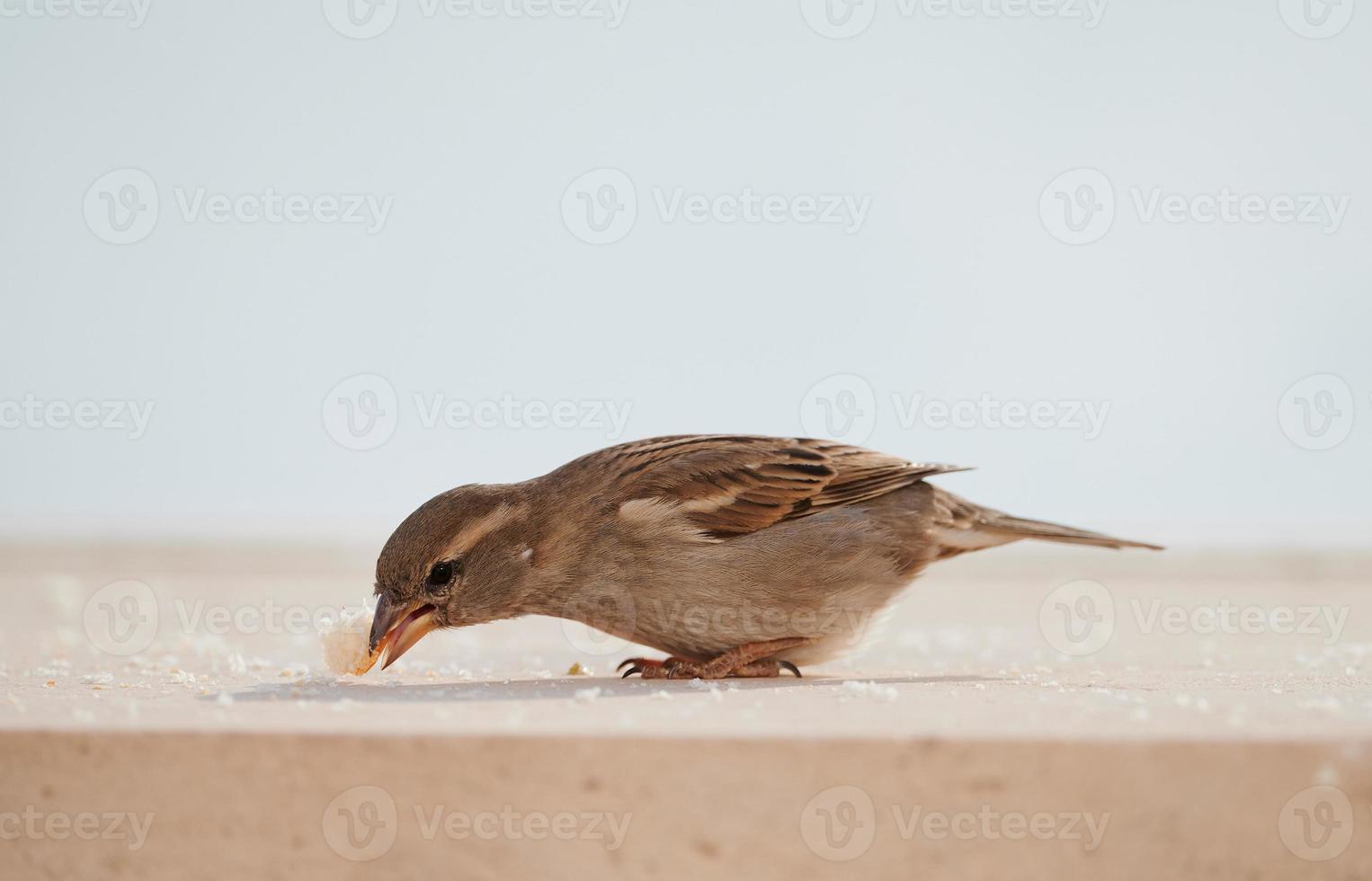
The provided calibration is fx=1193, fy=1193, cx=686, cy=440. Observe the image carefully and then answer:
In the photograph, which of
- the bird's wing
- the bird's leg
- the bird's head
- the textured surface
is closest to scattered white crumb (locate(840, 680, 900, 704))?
the textured surface

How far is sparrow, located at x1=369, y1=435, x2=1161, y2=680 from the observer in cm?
459

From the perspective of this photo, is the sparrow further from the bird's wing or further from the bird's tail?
the bird's tail

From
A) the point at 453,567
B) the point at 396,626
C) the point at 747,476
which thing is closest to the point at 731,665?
the point at 747,476

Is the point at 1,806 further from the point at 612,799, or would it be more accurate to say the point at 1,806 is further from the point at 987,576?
the point at 987,576

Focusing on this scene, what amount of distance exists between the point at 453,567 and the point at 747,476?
4.10 feet

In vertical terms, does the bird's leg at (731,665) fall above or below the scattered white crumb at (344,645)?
above

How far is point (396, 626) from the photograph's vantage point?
451cm

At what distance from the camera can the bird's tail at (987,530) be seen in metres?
5.25

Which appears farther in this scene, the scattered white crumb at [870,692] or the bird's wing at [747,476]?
the bird's wing at [747,476]

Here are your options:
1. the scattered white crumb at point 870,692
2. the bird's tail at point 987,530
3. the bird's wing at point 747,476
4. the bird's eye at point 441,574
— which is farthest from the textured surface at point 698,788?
the bird's tail at point 987,530

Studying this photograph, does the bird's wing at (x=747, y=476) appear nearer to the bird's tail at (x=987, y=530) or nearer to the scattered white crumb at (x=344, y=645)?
the bird's tail at (x=987, y=530)

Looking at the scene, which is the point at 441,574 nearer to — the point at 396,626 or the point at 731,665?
the point at 396,626

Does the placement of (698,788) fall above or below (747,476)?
below

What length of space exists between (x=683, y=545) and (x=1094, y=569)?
9.18 metres
